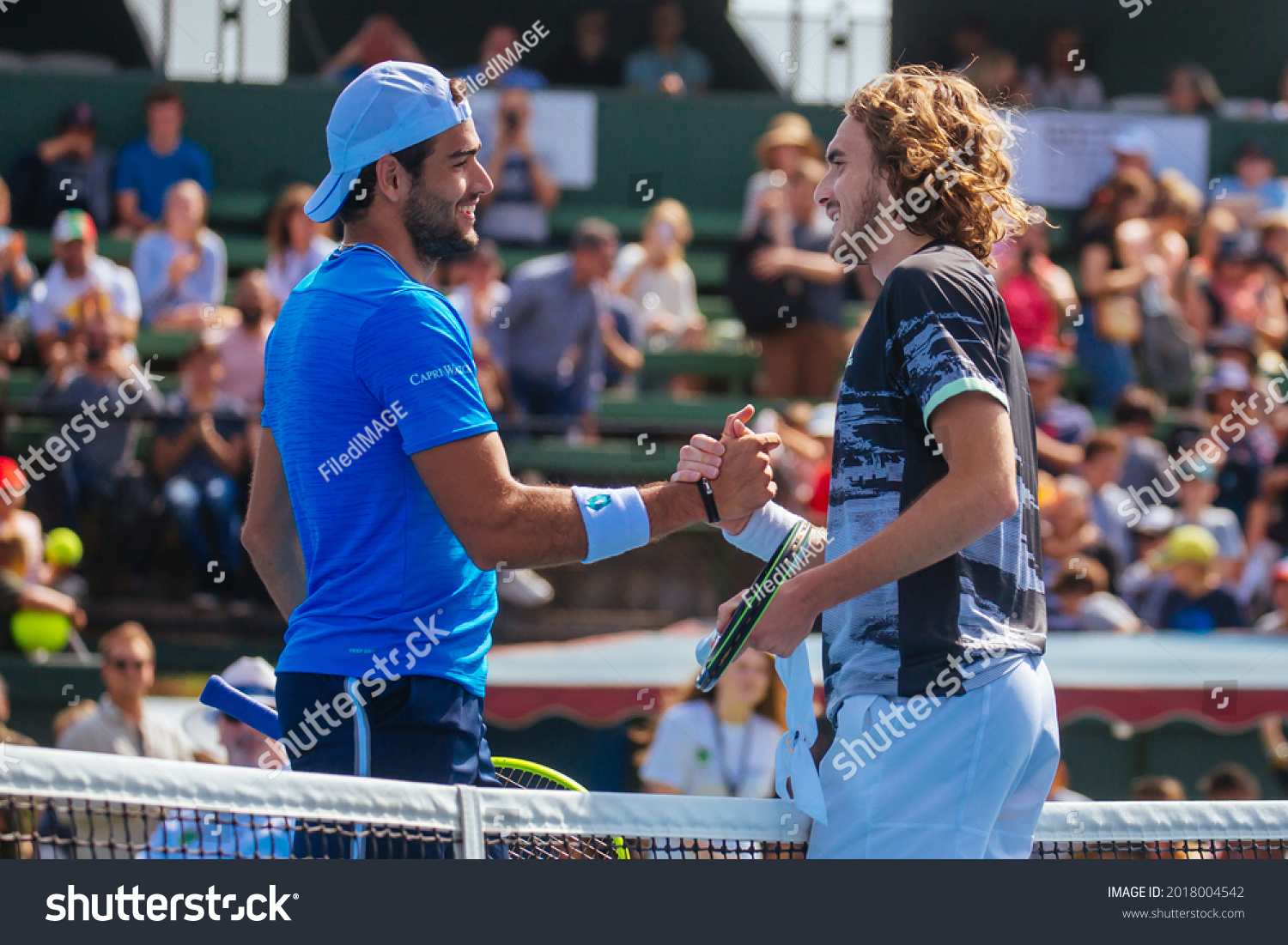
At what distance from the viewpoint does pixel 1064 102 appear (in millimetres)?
12461

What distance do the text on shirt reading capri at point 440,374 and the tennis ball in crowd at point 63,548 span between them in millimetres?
6027

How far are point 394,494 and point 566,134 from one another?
975 cm

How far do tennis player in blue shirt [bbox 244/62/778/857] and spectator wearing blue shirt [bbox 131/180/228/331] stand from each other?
23.5ft

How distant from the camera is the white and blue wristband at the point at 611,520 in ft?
8.72

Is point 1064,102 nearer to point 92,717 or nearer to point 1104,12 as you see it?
point 1104,12

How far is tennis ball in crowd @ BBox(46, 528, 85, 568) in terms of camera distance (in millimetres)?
7875

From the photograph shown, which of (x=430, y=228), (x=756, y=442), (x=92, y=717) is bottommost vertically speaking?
(x=92, y=717)

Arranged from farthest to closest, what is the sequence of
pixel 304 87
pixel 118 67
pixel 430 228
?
pixel 118 67 → pixel 304 87 → pixel 430 228

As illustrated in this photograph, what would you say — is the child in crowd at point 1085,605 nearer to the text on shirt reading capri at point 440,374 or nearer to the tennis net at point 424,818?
the tennis net at point 424,818

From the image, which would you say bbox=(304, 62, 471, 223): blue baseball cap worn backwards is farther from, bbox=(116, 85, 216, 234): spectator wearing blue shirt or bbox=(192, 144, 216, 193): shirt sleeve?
bbox=(192, 144, 216, 193): shirt sleeve

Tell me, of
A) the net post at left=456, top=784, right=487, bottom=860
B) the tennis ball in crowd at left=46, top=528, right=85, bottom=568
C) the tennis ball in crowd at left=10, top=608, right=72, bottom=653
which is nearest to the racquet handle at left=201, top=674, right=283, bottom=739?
the net post at left=456, top=784, right=487, bottom=860

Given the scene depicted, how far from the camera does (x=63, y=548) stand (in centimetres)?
788

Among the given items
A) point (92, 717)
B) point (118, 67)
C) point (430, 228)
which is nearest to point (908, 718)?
point (430, 228)

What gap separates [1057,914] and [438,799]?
102 cm
